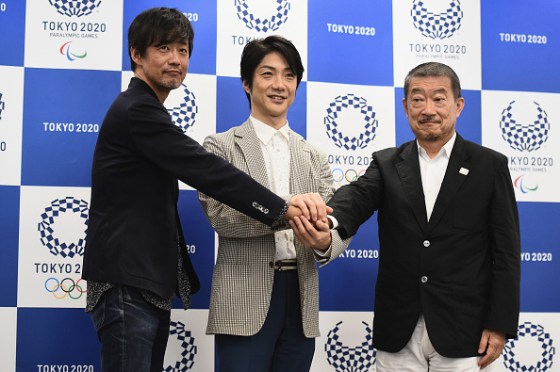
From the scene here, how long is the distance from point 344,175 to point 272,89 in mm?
801

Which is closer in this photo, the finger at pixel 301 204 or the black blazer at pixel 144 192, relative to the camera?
the black blazer at pixel 144 192

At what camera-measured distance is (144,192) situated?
205 centimetres

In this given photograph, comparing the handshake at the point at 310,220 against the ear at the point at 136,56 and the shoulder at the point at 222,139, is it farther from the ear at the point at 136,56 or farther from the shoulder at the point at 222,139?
the ear at the point at 136,56

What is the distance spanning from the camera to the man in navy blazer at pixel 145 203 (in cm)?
196

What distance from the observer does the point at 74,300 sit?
294 cm

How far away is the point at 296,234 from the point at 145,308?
616mm

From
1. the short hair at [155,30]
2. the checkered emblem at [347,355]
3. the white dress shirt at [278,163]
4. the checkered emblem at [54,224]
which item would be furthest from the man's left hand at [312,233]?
the checkered emblem at [54,224]

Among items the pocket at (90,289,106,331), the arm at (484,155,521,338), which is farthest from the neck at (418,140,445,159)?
the pocket at (90,289,106,331)

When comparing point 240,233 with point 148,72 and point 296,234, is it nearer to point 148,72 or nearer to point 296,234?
point 296,234

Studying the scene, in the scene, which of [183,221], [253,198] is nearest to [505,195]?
[253,198]

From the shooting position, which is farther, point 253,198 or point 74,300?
point 74,300

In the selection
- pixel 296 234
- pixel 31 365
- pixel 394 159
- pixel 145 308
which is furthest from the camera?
pixel 31 365

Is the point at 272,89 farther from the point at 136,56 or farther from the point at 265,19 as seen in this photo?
the point at 265,19

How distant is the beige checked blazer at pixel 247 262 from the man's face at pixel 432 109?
50 centimetres
